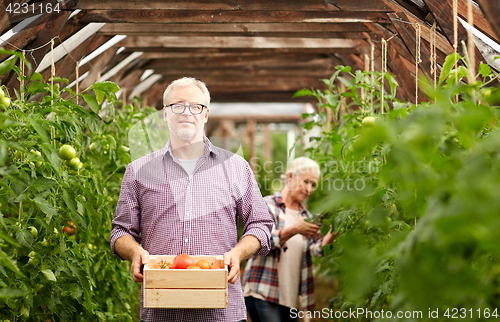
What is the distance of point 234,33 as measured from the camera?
3.43 m

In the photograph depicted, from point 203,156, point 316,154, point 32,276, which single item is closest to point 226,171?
point 203,156

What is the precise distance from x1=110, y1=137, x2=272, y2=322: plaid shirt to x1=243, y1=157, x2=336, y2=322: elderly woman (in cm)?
69

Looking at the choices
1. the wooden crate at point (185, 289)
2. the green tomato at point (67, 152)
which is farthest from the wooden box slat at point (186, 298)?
the green tomato at point (67, 152)

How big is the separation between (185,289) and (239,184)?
459 millimetres

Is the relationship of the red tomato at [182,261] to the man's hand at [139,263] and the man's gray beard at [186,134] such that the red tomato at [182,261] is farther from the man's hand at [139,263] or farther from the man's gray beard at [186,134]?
the man's gray beard at [186,134]

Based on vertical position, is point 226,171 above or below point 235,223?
above

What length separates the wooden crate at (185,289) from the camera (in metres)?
1.46

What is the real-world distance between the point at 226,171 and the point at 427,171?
3.72 ft

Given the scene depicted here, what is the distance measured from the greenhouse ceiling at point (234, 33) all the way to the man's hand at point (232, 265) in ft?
3.18

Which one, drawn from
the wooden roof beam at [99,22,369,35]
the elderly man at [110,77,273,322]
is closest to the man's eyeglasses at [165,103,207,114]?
the elderly man at [110,77,273,322]

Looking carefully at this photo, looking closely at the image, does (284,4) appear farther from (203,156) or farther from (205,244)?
(205,244)

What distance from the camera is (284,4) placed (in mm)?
2760

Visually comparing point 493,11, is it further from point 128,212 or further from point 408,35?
point 408,35

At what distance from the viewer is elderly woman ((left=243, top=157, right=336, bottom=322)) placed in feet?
7.90
